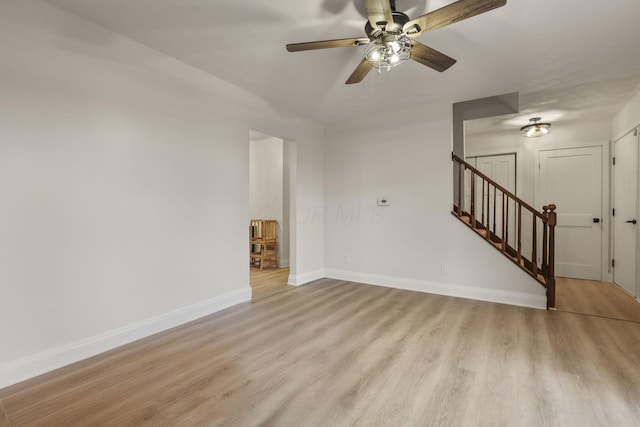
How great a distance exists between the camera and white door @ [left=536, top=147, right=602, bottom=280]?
4.89 meters

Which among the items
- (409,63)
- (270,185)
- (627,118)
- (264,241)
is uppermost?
(409,63)

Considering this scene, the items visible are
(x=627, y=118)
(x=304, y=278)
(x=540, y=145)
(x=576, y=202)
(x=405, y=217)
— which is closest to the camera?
(x=627, y=118)

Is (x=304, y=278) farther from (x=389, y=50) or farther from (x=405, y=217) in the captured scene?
(x=389, y=50)

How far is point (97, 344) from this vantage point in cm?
244

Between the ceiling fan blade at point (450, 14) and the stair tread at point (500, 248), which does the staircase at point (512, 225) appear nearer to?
the stair tread at point (500, 248)

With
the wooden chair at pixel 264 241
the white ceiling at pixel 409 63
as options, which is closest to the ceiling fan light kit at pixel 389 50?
the white ceiling at pixel 409 63

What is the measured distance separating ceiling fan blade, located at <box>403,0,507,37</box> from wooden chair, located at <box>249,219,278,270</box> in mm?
4576

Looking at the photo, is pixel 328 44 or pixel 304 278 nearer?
pixel 328 44

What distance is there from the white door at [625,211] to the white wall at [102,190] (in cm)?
497

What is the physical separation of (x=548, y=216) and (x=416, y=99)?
2114 millimetres

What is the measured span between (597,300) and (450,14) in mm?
4077

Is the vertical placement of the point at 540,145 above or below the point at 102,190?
above

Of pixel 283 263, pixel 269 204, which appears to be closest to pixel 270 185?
pixel 269 204

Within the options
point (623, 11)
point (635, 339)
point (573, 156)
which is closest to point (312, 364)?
point (635, 339)
